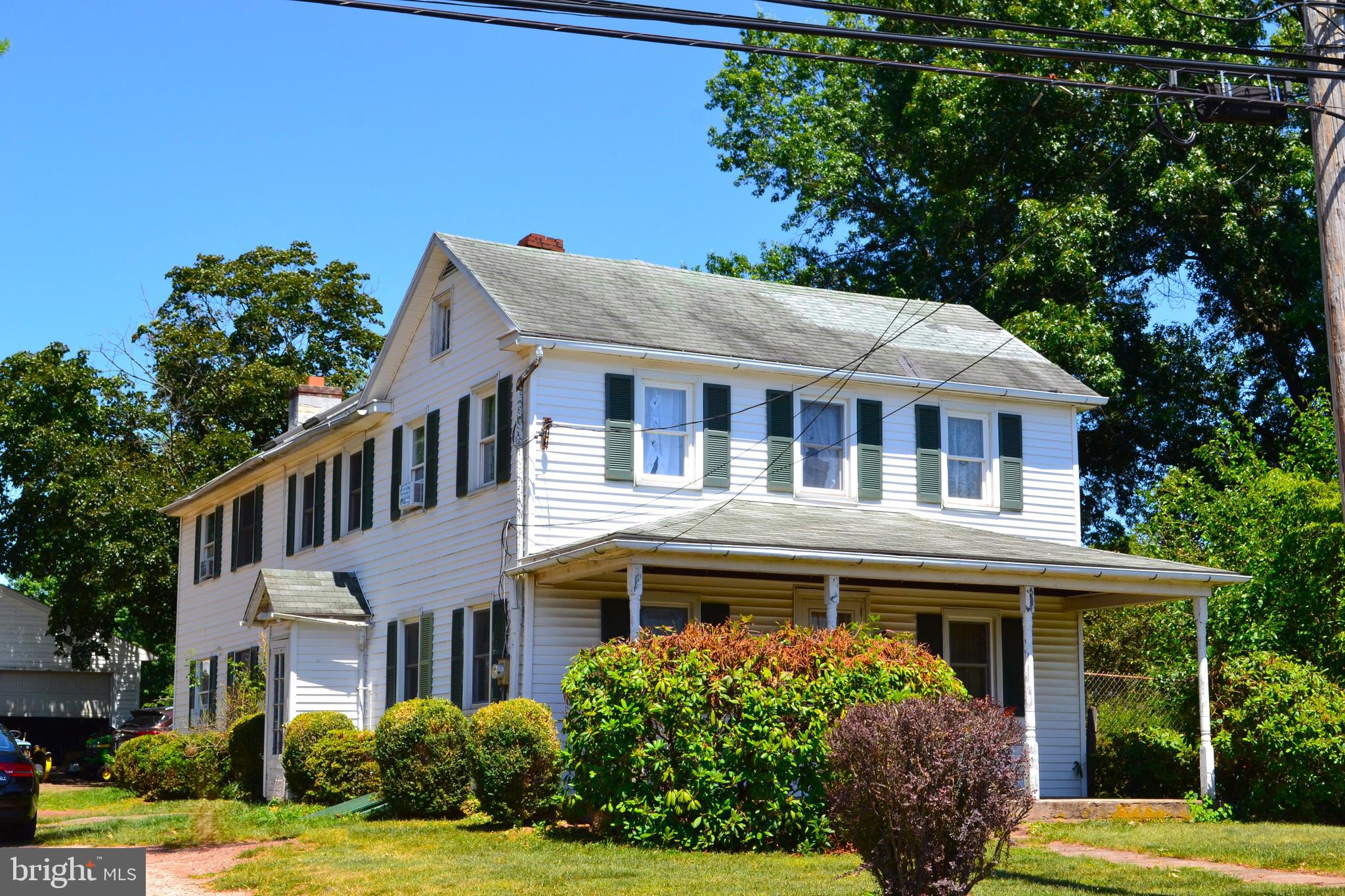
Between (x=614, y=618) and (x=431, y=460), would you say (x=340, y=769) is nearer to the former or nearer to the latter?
(x=614, y=618)

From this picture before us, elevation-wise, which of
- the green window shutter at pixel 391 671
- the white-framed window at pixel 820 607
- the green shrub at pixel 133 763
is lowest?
the green shrub at pixel 133 763

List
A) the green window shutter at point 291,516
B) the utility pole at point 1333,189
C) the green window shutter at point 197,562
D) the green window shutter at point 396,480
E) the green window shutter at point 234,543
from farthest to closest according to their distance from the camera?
the green window shutter at point 197,562 → the green window shutter at point 234,543 → the green window shutter at point 291,516 → the green window shutter at point 396,480 → the utility pole at point 1333,189

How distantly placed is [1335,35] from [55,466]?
108 ft

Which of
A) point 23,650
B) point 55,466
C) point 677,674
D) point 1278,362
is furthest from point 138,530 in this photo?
point 1278,362

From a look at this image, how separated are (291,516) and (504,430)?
10001mm

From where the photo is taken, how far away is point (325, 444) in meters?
27.1

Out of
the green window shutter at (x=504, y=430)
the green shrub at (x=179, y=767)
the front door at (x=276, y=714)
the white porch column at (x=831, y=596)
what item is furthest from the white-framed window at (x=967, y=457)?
the green shrub at (x=179, y=767)

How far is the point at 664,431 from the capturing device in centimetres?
2105

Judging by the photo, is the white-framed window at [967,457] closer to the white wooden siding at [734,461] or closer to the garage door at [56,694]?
the white wooden siding at [734,461]

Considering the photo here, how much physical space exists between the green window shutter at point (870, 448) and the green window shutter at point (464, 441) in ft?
19.2

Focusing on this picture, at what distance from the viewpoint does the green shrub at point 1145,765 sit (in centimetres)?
2052

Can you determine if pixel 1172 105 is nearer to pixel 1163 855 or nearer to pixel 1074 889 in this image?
pixel 1163 855

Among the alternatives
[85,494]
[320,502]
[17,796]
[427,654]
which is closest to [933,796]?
[17,796]

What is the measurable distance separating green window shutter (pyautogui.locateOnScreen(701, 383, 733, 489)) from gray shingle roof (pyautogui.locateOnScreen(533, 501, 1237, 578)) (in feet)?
1.33
